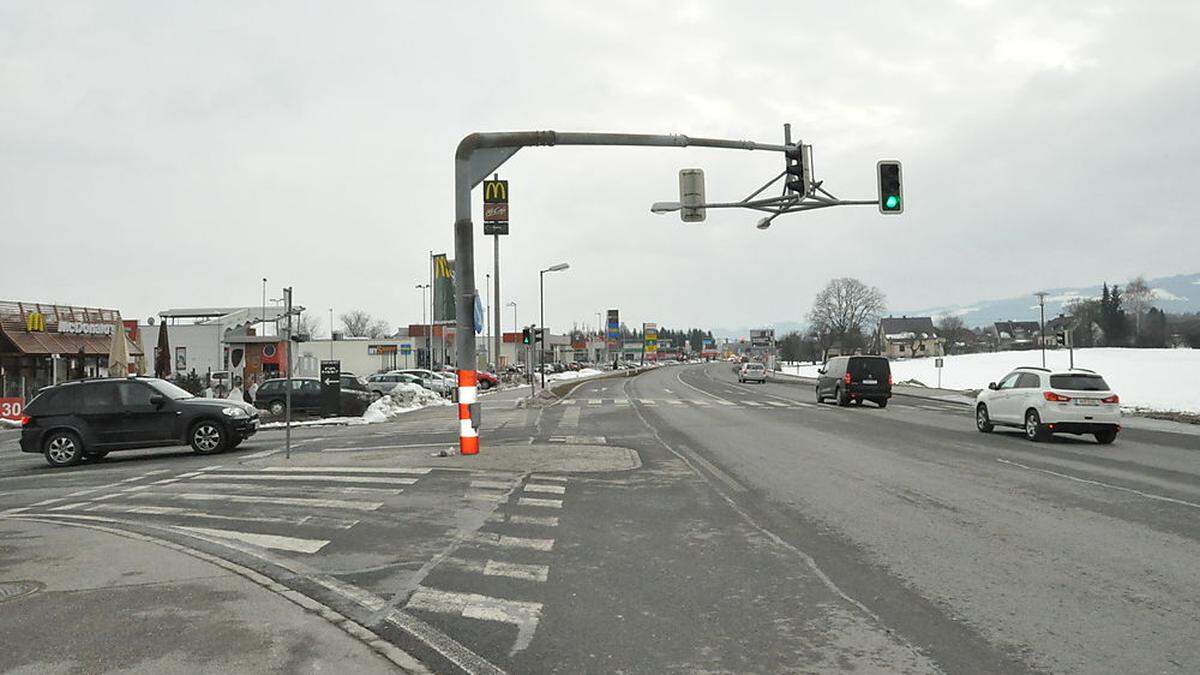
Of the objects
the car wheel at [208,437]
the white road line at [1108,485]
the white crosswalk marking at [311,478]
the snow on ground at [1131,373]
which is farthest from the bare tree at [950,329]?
the white crosswalk marking at [311,478]

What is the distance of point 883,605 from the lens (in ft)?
18.5

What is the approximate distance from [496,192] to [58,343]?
→ 3198 cm

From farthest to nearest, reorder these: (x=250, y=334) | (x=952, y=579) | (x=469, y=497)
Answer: (x=250, y=334), (x=469, y=497), (x=952, y=579)

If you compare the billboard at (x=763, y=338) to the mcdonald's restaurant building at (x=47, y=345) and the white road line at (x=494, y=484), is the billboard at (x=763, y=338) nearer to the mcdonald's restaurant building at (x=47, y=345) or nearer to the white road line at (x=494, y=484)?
the mcdonald's restaurant building at (x=47, y=345)

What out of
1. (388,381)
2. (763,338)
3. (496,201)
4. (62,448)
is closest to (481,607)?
(496,201)

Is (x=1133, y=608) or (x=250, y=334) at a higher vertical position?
(x=250, y=334)

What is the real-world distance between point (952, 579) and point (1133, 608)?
3.79 ft

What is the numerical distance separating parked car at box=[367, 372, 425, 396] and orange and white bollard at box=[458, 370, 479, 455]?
23.3m

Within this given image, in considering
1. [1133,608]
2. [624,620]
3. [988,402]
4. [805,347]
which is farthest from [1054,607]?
[805,347]

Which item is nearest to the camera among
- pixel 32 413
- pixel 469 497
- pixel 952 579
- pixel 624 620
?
pixel 624 620

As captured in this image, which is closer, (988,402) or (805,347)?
(988,402)

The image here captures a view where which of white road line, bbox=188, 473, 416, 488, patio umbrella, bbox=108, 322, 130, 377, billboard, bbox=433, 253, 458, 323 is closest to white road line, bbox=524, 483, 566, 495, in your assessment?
white road line, bbox=188, 473, 416, 488

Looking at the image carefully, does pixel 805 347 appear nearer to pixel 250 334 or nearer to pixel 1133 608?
pixel 250 334

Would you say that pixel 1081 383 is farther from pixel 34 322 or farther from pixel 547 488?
pixel 34 322
